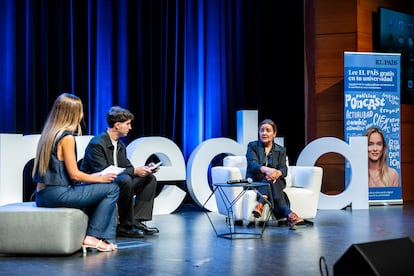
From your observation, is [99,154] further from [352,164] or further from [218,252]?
[352,164]

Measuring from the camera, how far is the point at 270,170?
209 inches

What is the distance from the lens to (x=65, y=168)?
3.99 m

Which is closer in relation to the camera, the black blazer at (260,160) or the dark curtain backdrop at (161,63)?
the black blazer at (260,160)

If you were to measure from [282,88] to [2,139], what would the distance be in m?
3.79

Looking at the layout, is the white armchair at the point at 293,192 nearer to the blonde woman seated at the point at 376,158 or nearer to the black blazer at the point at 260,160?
the black blazer at the point at 260,160

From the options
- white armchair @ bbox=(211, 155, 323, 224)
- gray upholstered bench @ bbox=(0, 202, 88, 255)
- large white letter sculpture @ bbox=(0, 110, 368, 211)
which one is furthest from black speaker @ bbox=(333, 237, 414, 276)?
large white letter sculpture @ bbox=(0, 110, 368, 211)

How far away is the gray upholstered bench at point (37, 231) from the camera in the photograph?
392 cm

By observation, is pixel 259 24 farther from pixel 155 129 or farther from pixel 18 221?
pixel 18 221

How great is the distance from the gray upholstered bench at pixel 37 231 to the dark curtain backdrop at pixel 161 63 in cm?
237

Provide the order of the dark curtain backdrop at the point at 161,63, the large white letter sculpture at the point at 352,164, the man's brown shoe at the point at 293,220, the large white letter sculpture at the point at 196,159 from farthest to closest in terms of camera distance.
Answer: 1. the large white letter sculpture at the point at 352,164
2. the dark curtain backdrop at the point at 161,63
3. the large white letter sculpture at the point at 196,159
4. the man's brown shoe at the point at 293,220

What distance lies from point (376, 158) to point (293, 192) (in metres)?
2.04

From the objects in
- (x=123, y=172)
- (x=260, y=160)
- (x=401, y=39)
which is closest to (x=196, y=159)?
(x=260, y=160)

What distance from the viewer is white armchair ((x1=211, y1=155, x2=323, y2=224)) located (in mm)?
5461

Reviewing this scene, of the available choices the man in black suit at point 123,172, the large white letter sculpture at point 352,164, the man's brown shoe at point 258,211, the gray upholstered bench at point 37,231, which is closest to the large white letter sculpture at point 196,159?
the large white letter sculpture at point 352,164
